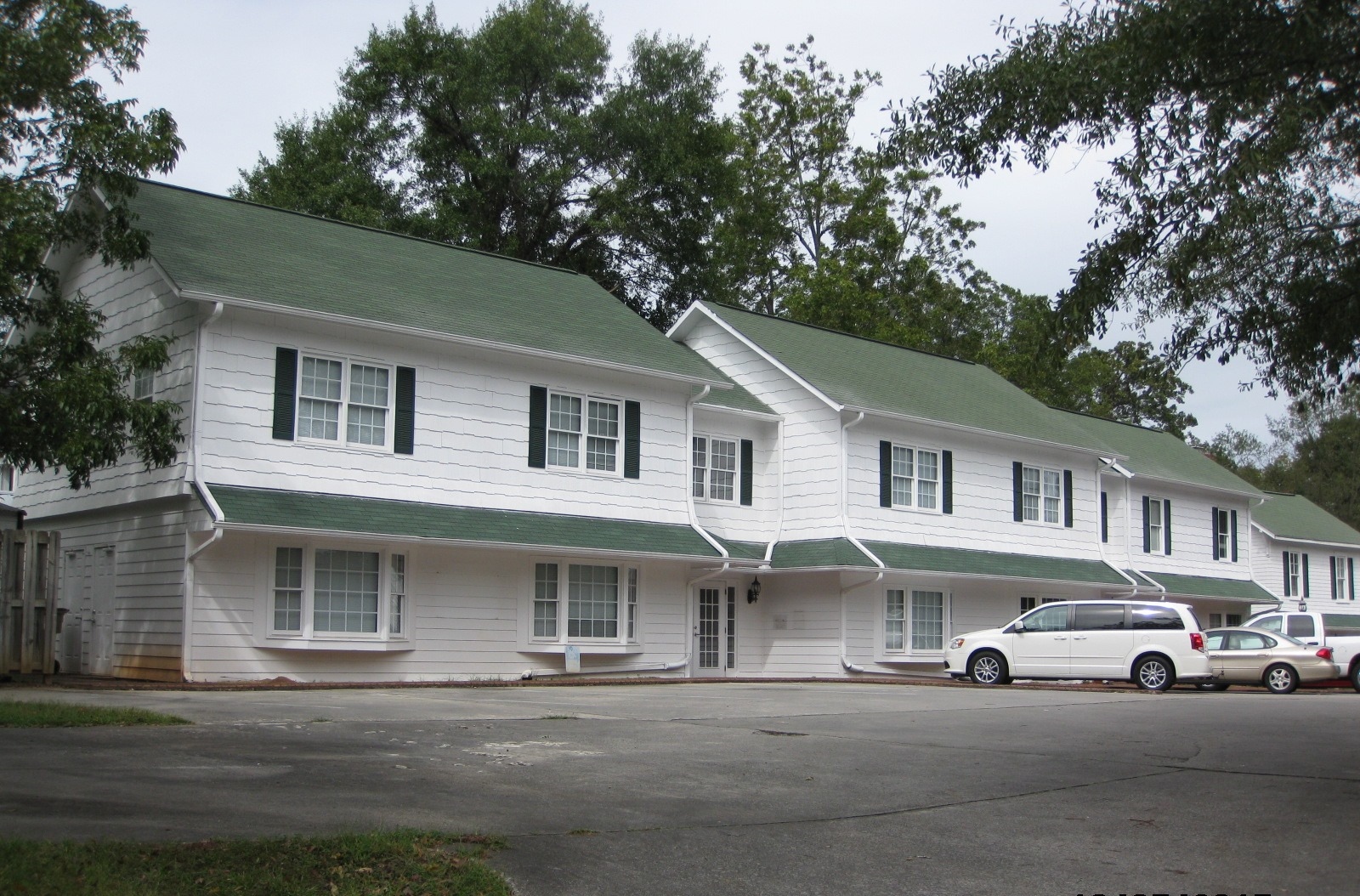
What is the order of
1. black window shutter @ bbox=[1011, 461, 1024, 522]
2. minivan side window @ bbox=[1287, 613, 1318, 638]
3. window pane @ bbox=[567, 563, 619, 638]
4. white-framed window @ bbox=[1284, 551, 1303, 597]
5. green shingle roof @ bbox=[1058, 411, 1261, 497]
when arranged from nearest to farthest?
window pane @ bbox=[567, 563, 619, 638]
minivan side window @ bbox=[1287, 613, 1318, 638]
black window shutter @ bbox=[1011, 461, 1024, 522]
green shingle roof @ bbox=[1058, 411, 1261, 497]
white-framed window @ bbox=[1284, 551, 1303, 597]

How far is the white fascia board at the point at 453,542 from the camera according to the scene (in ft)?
66.1

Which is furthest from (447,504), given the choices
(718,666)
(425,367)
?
(718,666)

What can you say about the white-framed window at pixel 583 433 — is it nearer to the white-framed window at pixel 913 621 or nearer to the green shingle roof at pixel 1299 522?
the white-framed window at pixel 913 621

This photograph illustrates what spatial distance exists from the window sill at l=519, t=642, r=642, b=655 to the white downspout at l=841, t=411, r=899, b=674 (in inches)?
206

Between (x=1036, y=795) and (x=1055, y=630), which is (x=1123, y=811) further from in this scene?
(x=1055, y=630)

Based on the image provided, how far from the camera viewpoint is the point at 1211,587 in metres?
41.1

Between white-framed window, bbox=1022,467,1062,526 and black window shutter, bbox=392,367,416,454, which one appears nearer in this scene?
black window shutter, bbox=392,367,416,454

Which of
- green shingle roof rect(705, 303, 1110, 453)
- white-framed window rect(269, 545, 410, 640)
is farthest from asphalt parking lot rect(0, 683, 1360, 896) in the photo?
green shingle roof rect(705, 303, 1110, 453)

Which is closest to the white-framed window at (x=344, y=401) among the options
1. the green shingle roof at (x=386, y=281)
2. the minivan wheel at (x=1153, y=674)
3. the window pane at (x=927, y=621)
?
the green shingle roof at (x=386, y=281)

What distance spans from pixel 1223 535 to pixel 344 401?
106ft

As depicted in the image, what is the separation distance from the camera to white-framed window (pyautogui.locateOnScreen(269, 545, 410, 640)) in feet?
69.9

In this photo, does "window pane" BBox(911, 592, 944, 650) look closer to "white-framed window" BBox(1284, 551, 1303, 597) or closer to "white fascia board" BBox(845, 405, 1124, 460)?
"white fascia board" BBox(845, 405, 1124, 460)

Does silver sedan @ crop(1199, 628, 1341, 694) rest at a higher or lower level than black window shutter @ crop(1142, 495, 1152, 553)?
lower

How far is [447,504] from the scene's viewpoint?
23.5m
